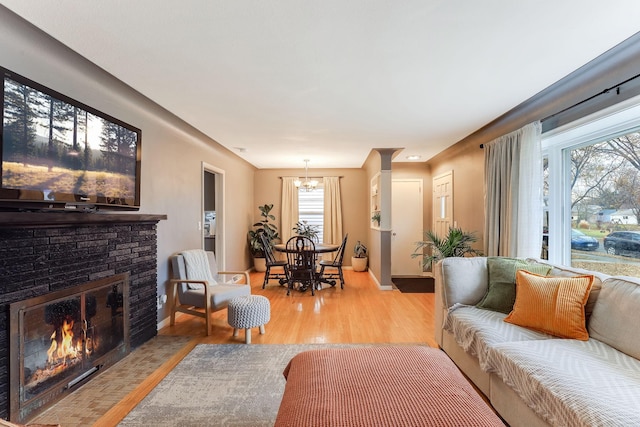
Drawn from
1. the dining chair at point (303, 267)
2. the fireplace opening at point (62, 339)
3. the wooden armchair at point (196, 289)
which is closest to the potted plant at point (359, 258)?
the dining chair at point (303, 267)

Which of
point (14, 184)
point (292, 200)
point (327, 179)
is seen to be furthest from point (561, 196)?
point (292, 200)

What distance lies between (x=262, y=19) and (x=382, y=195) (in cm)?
369

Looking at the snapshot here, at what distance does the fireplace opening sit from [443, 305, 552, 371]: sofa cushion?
9.07 feet

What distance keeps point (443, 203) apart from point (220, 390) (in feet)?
15.5

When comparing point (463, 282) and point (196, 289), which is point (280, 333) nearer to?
point (196, 289)

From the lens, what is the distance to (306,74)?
7.38 ft

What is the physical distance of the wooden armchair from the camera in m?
3.10

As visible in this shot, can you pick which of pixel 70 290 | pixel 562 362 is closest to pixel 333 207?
pixel 70 290

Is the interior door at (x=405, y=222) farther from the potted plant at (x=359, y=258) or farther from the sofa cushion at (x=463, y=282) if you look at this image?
the sofa cushion at (x=463, y=282)

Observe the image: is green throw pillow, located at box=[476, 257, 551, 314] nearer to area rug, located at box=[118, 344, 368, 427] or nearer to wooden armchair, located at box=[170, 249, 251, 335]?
area rug, located at box=[118, 344, 368, 427]

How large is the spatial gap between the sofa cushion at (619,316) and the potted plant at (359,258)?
4703mm

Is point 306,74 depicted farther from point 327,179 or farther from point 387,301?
point 327,179

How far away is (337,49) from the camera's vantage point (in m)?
1.92

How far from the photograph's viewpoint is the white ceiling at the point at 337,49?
1.54 metres
